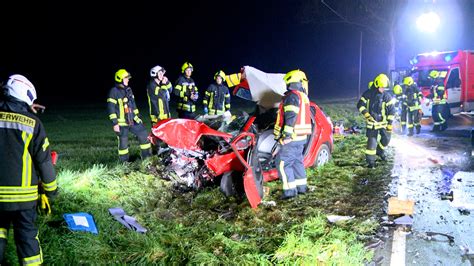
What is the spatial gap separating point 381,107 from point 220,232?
4.43 meters

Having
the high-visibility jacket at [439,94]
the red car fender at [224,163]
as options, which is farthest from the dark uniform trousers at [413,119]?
the red car fender at [224,163]

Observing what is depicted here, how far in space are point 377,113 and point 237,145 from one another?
10.8 feet

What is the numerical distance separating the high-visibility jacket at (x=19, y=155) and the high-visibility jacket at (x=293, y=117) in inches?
126

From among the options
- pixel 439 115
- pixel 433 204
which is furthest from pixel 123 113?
pixel 439 115

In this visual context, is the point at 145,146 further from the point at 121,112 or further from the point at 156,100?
the point at 156,100

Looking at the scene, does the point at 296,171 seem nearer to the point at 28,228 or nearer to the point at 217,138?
the point at 217,138

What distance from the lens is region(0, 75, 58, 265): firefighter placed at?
129 inches

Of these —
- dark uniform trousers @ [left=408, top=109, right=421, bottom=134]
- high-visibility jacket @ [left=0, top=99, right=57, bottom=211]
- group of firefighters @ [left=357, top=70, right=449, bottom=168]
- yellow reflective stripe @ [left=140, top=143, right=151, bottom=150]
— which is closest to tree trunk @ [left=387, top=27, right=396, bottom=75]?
group of firefighters @ [left=357, top=70, right=449, bottom=168]

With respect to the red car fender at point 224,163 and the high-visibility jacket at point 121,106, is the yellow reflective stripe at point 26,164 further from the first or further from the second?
the high-visibility jacket at point 121,106

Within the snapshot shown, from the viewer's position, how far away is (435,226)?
4.73m

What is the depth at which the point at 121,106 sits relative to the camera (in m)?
7.18

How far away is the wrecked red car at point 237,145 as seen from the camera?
5418 millimetres

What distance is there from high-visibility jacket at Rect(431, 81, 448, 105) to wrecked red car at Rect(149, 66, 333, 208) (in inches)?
261

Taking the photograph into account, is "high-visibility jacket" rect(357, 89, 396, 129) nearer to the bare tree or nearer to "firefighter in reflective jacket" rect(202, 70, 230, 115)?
"firefighter in reflective jacket" rect(202, 70, 230, 115)
